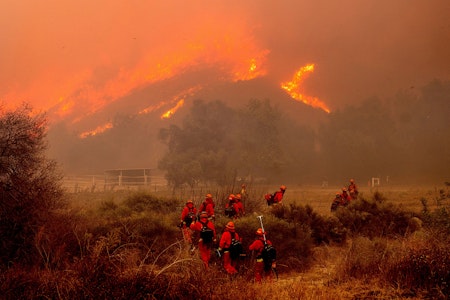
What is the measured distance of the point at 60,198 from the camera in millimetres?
15477

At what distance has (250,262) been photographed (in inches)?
497

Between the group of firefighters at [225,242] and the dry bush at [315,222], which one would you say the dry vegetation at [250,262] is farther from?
the group of firefighters at [225,242]

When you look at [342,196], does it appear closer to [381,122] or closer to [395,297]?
[395,297]

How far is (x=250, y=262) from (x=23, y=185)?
8.74 metres

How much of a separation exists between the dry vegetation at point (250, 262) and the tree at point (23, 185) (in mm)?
490

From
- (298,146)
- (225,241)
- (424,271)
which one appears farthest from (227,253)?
(298,146)

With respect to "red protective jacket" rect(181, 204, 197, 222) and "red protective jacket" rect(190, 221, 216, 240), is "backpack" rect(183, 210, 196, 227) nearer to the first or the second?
"red protective jacket" rect(181, 204, 197, 222)

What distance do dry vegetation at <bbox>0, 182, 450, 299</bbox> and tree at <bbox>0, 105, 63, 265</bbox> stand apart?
490 millimetres

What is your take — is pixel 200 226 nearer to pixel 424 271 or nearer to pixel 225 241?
pixel 225 241

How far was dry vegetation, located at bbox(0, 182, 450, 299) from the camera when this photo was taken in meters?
7.88

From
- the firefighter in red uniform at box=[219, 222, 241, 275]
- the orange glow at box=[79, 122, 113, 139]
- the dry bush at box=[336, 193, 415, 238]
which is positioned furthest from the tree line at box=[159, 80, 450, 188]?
the orange glow at box=[79, 122, 113, 139]

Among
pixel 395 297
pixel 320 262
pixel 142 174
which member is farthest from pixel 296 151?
pixel 395 297

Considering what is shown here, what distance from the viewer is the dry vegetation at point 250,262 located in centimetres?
788

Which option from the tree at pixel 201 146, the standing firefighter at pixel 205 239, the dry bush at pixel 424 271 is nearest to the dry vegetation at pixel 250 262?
the dry bush at pixel 424 271
